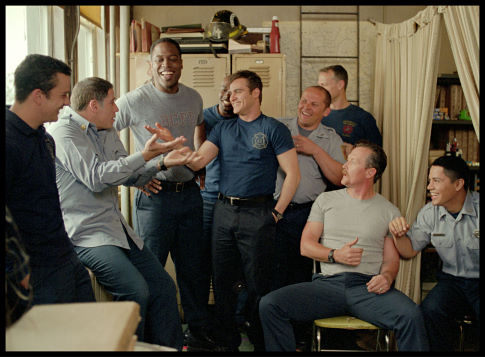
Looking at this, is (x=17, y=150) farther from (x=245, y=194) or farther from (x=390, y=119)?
(x=390, y=119)

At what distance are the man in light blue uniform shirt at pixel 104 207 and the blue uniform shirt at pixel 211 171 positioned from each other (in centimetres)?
74

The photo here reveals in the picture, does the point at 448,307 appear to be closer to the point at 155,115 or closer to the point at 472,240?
the point at 472,240

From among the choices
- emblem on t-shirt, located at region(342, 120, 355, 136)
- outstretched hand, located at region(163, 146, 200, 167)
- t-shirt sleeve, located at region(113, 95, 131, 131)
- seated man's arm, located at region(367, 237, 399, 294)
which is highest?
t-shirt sleeve, located at region(113, 95, 131, 131)

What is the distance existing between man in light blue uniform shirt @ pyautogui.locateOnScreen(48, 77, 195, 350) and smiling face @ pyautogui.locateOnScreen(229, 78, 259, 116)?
595 millimetres

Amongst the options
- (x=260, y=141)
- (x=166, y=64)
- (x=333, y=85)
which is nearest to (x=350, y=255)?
(x=260, y=141)

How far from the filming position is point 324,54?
483 centimetres

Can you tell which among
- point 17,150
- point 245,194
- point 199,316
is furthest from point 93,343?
point 199,316

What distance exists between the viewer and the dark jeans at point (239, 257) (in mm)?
2654

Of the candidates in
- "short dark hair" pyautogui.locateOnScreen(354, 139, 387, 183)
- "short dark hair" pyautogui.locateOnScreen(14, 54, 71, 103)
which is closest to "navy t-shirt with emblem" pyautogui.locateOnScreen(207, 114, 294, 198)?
"short dark hair" pyautogui.locateOnScreen(354, 139, 387, 183)

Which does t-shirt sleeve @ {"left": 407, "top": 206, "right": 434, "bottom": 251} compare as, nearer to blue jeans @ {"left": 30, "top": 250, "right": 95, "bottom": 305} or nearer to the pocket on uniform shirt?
the pocket on uniform shirt

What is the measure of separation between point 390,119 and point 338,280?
5.83 ft

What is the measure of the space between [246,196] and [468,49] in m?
1.37

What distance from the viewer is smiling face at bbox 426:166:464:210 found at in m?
2.50

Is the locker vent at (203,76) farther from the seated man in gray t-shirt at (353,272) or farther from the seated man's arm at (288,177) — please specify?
the seated man in gray t-shirt at (353,272)
